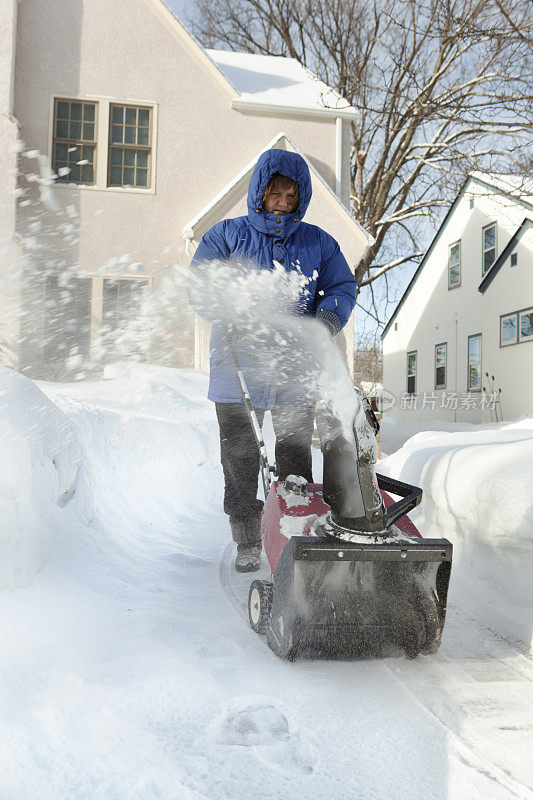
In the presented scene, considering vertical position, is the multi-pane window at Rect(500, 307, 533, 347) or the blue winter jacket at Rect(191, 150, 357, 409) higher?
the multi-pane window at Rect(500, 307, 533, 347)

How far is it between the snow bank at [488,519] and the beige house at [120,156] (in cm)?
783

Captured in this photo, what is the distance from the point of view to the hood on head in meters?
2.83

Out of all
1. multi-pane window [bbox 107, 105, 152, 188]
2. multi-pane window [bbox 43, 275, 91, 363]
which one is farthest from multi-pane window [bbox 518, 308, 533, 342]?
multi-pane window [bbox 43, 275, 91, 363]

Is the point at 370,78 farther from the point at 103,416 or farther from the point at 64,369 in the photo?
the point at 103,416

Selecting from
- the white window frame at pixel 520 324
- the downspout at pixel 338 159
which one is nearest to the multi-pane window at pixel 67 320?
the downspout at pixel 338 159

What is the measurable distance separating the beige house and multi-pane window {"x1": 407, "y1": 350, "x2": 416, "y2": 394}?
40.4ft

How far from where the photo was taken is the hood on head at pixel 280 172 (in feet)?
9.30

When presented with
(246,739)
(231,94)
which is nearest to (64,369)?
(231,94)

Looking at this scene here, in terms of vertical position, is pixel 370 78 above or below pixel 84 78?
above

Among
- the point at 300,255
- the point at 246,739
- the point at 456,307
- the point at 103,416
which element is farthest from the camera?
the point at 456,307

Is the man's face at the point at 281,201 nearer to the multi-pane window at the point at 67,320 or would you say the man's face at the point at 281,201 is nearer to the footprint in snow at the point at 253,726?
the footprint in snow at the point at 253,726

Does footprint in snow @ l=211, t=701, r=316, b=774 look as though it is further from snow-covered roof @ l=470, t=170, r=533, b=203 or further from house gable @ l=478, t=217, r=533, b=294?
A: house gable @ l=478, t=217, r=533, b=294

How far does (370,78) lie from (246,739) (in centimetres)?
1671

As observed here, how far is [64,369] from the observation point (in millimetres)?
10578
